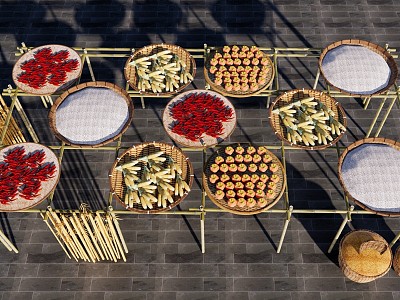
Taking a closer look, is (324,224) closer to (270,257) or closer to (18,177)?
(270,257)

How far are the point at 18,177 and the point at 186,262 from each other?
22.6ft

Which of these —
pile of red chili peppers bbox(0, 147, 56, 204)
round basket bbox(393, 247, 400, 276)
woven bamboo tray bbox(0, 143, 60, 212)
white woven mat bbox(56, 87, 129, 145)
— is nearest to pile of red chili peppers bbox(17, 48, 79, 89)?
white woven mat bbox(56, 87, 129, 145)

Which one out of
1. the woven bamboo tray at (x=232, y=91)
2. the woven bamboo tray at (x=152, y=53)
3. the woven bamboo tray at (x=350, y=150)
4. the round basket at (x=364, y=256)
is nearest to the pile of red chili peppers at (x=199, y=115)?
the woven bamboo tray at (x=232, y=91)

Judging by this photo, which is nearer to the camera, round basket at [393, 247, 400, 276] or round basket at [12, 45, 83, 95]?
round basket at [393, 247, 400, 276]

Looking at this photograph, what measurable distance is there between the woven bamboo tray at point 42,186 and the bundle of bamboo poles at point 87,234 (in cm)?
63

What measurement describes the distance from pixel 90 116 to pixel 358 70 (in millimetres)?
10727

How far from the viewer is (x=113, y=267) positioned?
16906 mm

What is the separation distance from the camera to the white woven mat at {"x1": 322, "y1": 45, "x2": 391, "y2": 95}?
17.5 metres

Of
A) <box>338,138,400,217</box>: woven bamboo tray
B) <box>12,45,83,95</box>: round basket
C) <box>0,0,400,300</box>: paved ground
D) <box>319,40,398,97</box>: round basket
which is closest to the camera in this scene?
<box>338,138,400,217</box>: woven bamboo tray

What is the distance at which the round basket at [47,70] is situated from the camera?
17.7 m

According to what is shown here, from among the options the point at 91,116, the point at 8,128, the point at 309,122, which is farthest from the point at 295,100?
the point at 8,128

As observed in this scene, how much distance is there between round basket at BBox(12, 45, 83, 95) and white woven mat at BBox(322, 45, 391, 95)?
34.1 ft

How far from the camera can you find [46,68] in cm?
1805

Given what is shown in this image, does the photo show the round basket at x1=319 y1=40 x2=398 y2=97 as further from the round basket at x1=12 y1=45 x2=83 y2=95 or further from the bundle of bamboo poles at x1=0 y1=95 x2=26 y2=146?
the bundle of bamboo poles at x1=0 y1=95 x2=26 y2=146
